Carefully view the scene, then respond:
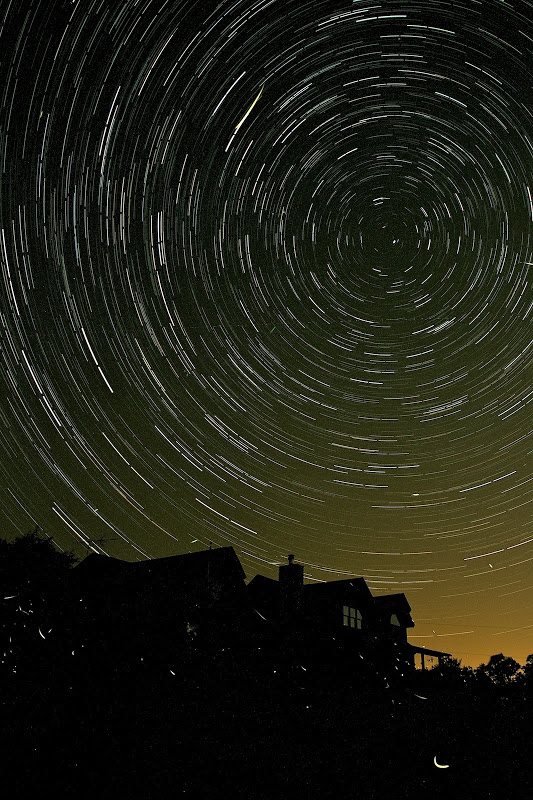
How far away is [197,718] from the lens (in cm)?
1224

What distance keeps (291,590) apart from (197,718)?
1456 cm

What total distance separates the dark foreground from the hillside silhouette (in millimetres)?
23

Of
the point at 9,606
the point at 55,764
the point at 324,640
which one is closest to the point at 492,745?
the point at 55,764

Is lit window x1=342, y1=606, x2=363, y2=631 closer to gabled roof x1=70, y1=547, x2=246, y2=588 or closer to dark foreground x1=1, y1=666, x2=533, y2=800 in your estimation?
gabled roof x1=70, y1=547, x2=246, y2=588

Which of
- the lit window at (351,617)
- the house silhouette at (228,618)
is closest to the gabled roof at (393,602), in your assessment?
the house silhouette at (228,618)

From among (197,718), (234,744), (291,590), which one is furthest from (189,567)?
(234,744)

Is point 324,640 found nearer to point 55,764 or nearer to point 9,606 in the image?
point 9,606

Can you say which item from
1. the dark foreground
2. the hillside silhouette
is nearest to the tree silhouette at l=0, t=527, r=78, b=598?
the hillside silhouette

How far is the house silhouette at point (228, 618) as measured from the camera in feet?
47.0

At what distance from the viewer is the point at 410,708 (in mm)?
13695

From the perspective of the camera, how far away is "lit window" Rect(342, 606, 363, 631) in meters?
30.4

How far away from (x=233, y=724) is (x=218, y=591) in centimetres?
1453

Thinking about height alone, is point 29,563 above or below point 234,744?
above

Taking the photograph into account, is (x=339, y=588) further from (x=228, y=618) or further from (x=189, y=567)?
(x=228, y=618)
